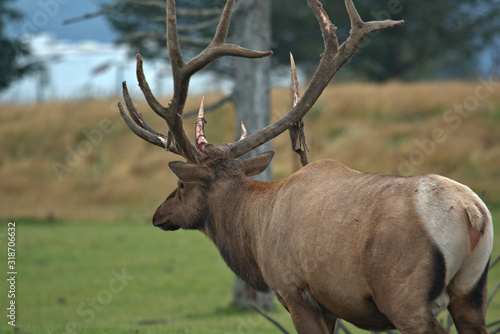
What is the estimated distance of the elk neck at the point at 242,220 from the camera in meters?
5.74

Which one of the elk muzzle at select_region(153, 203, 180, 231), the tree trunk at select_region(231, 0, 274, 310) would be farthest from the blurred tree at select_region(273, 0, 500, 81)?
the elk muzzle at select_region(153, 203, 180, 231)

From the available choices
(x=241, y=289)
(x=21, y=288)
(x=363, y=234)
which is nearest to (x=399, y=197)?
(x=363, y=234)

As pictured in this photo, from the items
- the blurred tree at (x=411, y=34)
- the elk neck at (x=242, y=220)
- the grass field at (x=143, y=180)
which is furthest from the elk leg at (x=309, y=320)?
the blurred tree at (x=411, y=34)

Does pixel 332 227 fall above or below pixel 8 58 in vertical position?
above

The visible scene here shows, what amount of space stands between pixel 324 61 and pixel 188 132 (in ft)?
68.8

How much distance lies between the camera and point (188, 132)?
26922mm

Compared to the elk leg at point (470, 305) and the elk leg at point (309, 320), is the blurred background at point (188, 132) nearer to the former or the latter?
the elk leg at point (309, 320)

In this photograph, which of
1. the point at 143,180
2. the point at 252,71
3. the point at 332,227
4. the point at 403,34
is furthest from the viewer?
the point at 403,34

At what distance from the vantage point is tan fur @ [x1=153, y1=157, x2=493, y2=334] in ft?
14.0

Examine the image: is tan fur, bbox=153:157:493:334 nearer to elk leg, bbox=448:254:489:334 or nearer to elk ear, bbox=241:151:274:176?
elk leg, bbox=448:254:489:334

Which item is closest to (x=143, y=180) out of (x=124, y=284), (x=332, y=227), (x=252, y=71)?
(x=124, y=284)

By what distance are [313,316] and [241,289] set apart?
6157 millimetres

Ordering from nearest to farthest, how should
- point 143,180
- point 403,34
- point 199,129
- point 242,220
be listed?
point 242,220 → point 199,129 → point 143,180 → point 403,34

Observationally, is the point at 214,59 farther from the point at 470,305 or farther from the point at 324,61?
the point at 470,305
